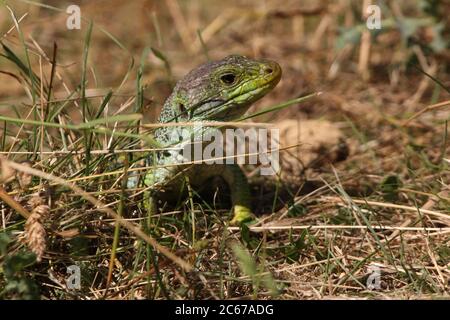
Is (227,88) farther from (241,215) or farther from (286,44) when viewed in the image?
(286,44)

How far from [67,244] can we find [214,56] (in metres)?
3.77

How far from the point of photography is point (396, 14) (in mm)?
5695

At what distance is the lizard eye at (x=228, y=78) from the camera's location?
3740 millimetres

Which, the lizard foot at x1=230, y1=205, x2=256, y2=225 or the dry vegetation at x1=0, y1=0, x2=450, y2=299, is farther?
the lizard foot at x1=230, y1=205, x2=256, y2=225

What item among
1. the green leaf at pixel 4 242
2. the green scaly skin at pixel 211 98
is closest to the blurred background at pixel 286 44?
the green scaly skin at pixel 211 98

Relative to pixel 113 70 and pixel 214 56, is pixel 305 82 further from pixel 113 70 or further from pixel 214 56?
pixel 113 70

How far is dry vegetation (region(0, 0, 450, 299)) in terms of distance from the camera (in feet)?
9.84

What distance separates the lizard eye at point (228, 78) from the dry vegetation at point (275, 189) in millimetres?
454

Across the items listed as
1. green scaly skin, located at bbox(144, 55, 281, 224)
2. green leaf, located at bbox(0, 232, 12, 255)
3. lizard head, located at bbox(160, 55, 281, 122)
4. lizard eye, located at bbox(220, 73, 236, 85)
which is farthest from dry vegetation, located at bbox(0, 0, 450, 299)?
lizard eye, located at bbox(220, 73, 236, 85)

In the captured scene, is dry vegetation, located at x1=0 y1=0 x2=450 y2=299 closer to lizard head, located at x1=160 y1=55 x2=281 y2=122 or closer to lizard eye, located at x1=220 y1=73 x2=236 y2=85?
lizard head, located at x1=160 y1=55 x2=281 y2=122

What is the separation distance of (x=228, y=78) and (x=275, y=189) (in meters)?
0.97

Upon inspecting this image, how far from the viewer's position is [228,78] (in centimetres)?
375

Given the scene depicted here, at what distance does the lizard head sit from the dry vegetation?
0.29 metres

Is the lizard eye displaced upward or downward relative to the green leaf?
upward
